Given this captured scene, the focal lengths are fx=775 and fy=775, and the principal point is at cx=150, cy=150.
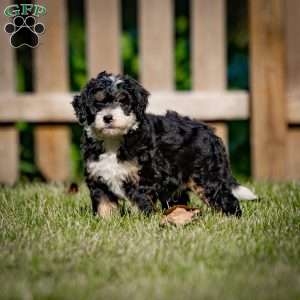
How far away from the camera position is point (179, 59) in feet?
27.7

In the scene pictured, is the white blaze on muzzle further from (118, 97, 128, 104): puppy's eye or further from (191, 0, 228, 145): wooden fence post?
(191, 0, 228, 145): wooden fence post

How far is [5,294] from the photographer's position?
10.3 feet

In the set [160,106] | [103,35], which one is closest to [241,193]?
[160,106]

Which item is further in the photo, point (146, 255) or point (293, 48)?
point (293, 48)

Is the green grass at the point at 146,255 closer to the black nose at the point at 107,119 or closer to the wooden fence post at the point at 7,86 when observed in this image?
the black nose at the point at 107,119

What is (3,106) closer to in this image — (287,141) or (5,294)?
(287,141)

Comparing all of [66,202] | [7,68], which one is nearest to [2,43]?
[7,68]

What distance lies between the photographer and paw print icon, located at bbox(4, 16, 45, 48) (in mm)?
7359

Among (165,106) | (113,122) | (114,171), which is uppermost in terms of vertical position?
(113,122)

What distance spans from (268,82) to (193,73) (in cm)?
71

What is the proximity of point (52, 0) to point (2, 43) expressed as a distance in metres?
0.63

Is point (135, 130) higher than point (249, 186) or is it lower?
higher

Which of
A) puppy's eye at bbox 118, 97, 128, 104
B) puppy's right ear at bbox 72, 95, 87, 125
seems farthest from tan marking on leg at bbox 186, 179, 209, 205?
puppy's right ear at bbox 72, 95, 87, 125

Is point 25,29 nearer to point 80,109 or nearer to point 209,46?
point 209,46
